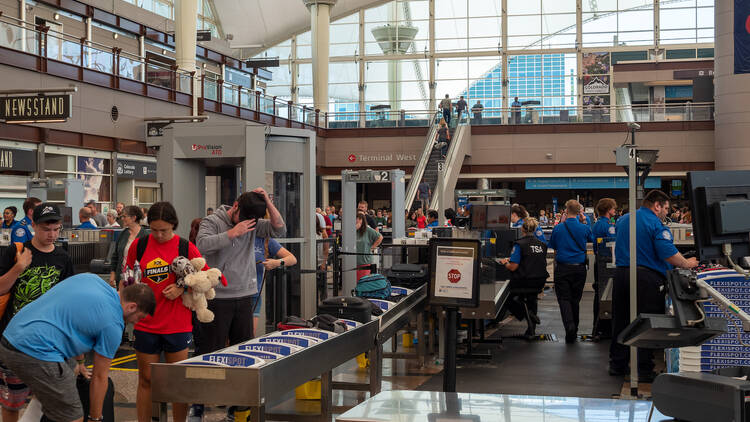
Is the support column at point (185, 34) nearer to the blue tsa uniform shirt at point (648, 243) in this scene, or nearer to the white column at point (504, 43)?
the white column at point (504, 43)

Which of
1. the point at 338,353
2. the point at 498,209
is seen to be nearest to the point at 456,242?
the point at 338,353

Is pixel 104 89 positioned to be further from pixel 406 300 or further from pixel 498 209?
pixel 406 300

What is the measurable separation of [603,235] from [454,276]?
7.07 meters

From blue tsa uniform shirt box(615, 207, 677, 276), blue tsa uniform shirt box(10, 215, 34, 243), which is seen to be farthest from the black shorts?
blue tsa uniform shirt box(10, 215, 34, 243)

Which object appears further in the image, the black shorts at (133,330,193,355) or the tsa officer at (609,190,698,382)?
the tsa officer at (609,190,698,382)

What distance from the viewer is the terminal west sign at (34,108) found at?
1370cm

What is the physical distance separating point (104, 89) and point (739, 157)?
22457 mm

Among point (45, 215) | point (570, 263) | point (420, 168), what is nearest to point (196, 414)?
point (45, 215)

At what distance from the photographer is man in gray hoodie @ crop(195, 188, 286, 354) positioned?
20.5 ft

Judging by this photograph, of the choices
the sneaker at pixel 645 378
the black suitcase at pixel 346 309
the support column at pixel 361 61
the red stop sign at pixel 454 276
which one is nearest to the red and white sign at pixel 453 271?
the red stop sign at pixel 454 276

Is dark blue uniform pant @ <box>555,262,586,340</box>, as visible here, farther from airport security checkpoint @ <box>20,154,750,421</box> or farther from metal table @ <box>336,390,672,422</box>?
metal table @ <box>336,390,672,422</box>

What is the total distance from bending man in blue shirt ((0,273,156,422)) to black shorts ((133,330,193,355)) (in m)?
1.09

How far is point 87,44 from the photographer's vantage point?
19922mm

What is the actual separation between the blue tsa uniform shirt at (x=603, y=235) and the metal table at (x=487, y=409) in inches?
326
